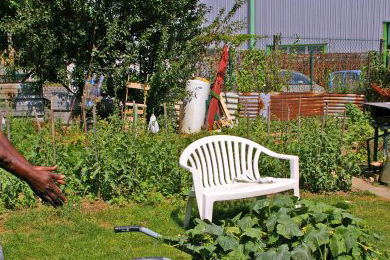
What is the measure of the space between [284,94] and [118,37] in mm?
4800

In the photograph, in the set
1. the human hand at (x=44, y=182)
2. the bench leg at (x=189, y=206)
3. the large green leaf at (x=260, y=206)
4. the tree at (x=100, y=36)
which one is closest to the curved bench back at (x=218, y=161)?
the bench leg at (x=189, y=206)

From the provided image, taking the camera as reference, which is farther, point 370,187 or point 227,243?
point 370,187

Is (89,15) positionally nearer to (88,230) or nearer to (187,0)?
(187,0)

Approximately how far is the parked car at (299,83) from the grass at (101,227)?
914 cm

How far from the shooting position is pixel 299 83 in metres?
16.8

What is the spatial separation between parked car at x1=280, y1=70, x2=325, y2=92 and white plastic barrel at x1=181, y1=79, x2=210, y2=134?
354 centimetres

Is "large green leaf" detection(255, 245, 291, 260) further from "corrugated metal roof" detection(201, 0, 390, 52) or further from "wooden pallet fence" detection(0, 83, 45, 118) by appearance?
"corrugated metal roof" detection(201, 0, 390, 52)

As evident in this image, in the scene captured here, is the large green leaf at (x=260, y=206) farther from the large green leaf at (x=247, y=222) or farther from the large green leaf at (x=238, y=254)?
the large green leaf at (x=238, y=254)

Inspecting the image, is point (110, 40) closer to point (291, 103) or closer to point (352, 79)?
point (291, 103)

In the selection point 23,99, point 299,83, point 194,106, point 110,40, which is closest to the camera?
point 110,40

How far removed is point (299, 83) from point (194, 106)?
4.58m

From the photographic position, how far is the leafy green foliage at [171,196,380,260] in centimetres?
306

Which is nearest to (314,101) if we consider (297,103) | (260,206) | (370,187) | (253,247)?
(297,103)

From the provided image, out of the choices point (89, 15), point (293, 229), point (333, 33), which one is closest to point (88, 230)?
point (293, 229)
